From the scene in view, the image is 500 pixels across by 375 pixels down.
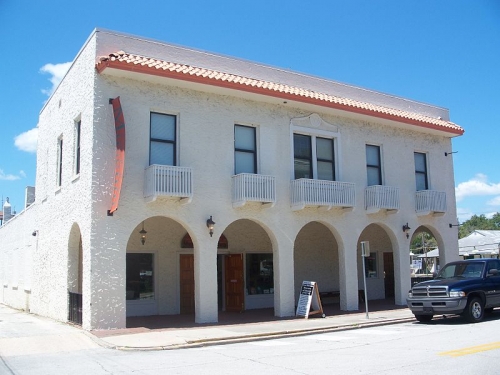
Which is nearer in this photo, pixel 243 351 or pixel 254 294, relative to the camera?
pixel 243 351

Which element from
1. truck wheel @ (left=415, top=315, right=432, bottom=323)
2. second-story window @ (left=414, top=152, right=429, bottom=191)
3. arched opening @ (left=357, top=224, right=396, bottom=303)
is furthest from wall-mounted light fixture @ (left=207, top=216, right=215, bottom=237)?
arched opening @ (left=357, top=224, right=396, bottom=303)

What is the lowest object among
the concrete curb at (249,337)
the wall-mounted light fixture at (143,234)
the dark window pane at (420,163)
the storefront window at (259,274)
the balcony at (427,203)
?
the concrete curb at (249,337)

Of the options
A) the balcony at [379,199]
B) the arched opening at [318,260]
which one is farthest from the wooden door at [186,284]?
the balcony at [379,199]

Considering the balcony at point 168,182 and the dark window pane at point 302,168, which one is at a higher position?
the dark window pane at point 302,168

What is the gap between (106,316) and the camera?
13992 millimetres

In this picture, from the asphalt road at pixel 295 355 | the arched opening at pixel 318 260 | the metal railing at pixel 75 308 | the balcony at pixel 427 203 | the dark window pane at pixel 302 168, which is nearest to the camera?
the asphalt road at pixel 295 355

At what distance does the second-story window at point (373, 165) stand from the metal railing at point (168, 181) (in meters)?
8.01

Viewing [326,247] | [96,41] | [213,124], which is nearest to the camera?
[96,41]

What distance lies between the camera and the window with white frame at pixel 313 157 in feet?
60.5

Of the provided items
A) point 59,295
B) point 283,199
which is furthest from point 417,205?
point 59,295

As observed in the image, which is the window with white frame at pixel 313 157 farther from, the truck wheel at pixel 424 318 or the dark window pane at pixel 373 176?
the truck wheel at pixel 424 318

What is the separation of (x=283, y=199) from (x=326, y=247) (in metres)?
5.90

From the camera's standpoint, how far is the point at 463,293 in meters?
14.3

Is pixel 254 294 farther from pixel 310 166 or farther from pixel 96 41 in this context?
pixel 96 41
